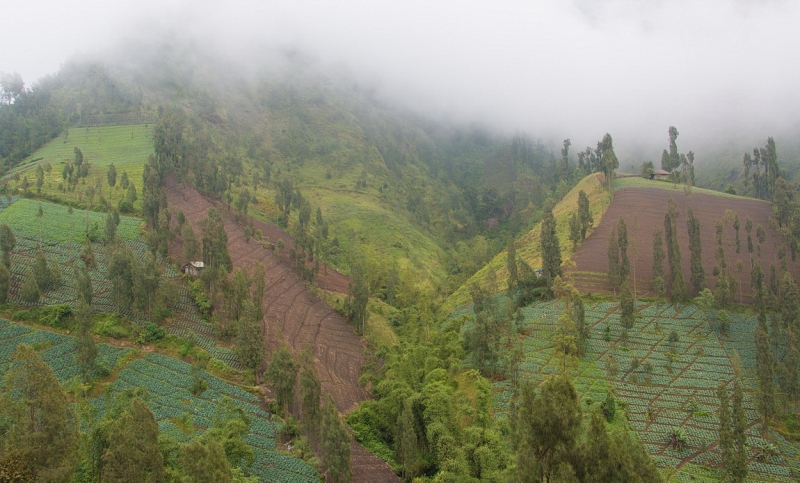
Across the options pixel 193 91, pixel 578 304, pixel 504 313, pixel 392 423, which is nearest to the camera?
pixel 392 423

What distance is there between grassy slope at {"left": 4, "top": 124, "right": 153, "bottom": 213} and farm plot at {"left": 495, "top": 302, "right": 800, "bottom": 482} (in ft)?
197

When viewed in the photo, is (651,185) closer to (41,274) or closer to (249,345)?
(249,345)

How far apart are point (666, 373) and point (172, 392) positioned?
46717 mm

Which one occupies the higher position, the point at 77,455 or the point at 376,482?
the point at 77,455

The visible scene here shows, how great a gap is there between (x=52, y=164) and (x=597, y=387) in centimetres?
9437

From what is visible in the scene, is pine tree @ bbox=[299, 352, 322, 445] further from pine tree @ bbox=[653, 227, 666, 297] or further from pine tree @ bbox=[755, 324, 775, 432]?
pine tree @ bbox=[653, 227, 666, 297]

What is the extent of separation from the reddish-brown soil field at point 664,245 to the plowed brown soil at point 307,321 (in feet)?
105

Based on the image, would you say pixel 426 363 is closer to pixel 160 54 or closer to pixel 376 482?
pixel 376 482

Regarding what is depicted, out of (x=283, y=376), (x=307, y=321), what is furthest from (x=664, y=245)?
(x=283, y=376)

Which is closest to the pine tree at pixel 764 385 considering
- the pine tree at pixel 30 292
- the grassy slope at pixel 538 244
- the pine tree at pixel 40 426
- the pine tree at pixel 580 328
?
the pine tree at pixel 580 328

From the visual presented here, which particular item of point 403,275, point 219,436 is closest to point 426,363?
point 219,436

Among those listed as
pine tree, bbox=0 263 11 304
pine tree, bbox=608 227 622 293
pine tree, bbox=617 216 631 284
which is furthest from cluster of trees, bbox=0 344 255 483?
pine tree, bbox=608 227 622 293

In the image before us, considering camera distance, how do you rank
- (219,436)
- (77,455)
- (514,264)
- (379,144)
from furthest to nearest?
(379,144) → (514,264) → (219,436) → (77,455)

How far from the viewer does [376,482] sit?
43.3m
